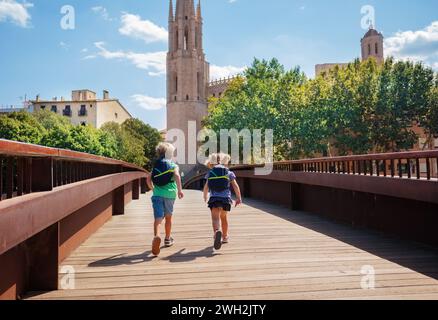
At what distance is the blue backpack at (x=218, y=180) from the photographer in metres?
5.23

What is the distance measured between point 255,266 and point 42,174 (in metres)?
2.36

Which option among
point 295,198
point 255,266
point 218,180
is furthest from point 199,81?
point 255,266

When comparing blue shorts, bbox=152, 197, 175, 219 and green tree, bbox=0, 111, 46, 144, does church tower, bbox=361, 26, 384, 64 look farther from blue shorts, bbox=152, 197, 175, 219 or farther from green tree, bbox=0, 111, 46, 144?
blue shorts, bbox=152, 197, 175, 219

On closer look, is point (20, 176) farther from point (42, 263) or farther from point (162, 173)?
point (162, 173)

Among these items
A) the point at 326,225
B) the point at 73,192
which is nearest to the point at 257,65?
the point at 326,225

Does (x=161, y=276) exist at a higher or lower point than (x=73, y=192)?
lower

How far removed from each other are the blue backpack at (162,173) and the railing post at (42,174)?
1.87 m

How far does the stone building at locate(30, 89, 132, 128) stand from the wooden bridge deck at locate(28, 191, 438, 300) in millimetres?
69532

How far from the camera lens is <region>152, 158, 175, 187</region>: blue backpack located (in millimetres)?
4941

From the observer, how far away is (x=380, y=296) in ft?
9.74

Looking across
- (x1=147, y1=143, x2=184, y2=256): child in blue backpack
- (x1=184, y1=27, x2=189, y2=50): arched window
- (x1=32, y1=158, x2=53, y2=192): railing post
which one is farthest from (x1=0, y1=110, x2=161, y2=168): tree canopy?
(x1=32, y1=158, x2=53, y2=192): railing post

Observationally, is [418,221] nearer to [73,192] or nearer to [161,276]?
[161,276]

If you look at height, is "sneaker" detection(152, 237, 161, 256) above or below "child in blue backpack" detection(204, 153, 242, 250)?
below
